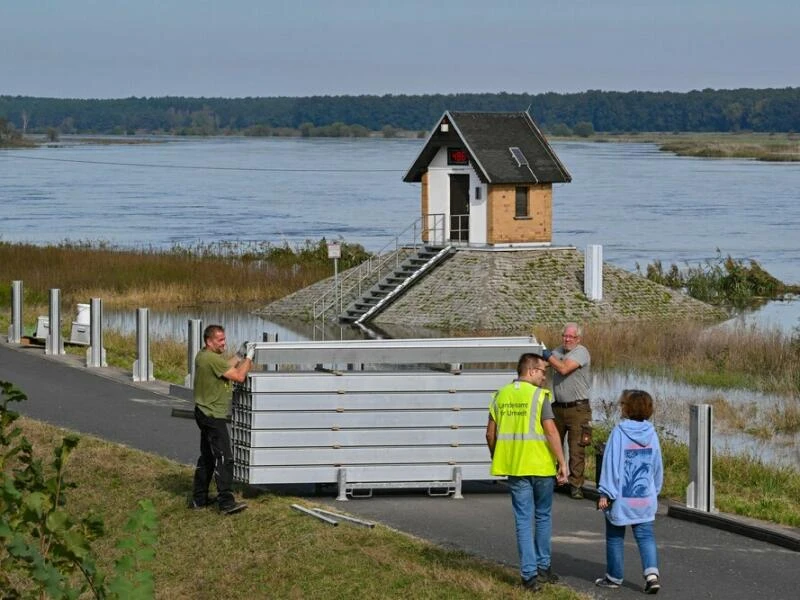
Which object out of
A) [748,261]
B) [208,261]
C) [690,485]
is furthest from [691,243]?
[690,485]

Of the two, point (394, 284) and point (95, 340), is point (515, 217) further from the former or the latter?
point (95, 340)

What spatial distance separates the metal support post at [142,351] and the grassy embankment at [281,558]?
26.5 ft

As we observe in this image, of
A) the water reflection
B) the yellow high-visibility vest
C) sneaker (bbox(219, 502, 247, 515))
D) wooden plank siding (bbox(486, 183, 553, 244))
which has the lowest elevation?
the water reflection

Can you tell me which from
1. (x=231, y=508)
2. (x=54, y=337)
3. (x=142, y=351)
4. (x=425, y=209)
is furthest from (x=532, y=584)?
(x=425, y=209)

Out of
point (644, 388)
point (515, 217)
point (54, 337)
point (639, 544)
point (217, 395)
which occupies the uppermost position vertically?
point (515, 217)

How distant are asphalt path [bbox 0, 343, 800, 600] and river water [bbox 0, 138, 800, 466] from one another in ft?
24.7

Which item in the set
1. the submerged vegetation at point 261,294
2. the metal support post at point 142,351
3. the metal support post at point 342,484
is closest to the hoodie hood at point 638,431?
the metal support post at point 342,484

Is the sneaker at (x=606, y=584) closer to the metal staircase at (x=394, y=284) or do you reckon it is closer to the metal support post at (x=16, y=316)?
the metal support post at (x=16, y=316)

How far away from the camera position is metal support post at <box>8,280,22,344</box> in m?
29.4

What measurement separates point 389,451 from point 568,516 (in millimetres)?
1812

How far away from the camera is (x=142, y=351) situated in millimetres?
24281

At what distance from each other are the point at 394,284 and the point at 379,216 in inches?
2119

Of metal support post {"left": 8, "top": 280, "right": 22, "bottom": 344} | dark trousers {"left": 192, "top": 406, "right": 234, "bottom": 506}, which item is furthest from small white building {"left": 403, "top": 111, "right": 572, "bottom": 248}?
dark trousers {"left": 192, "top": 406, "right": 234, "bottom": 506}

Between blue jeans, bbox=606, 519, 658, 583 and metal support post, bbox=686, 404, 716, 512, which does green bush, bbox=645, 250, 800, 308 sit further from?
blue jeans, bbox=606, 519, 658, 583
